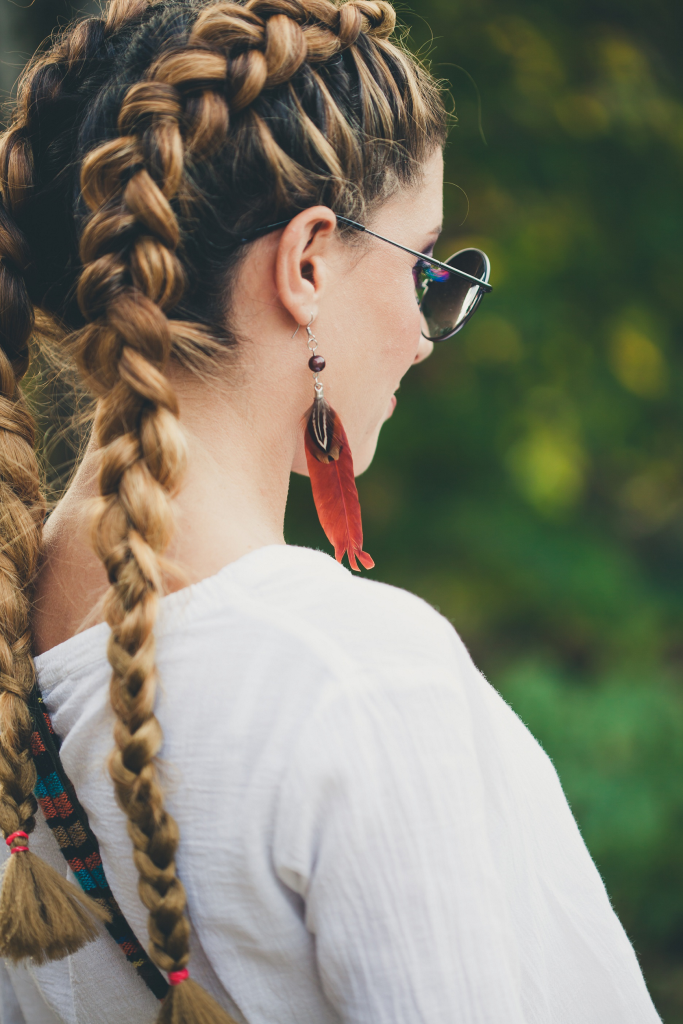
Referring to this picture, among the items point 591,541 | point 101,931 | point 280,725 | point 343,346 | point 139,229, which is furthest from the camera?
point 591,541

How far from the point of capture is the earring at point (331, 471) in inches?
48.7

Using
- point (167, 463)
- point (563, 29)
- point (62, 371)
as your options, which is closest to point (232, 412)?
point (167, 463)

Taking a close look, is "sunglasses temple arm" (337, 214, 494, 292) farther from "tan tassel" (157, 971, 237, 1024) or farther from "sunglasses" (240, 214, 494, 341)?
"tan tassel" (157, 971, 237, 1024)

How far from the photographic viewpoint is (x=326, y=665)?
84 centimetres

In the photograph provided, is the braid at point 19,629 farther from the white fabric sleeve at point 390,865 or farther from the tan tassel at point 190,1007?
the white fabric sleeve at point 390,865

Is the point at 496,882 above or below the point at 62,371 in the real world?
below

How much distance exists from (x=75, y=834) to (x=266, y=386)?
0.70 m

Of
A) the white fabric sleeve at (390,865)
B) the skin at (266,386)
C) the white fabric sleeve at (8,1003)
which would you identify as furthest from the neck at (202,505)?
the white fabric sleeve at (8,1003)

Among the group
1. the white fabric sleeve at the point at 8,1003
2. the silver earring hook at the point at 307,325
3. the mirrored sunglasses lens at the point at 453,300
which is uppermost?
the mirrored sunglasses lens at the point at 453,300

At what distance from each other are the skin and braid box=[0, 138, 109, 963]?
0.05 meters

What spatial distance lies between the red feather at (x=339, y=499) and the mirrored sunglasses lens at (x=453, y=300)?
0.36m

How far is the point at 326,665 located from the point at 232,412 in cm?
45

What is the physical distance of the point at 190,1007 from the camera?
0.89m

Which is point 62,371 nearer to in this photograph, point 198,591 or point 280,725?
point 198,591
